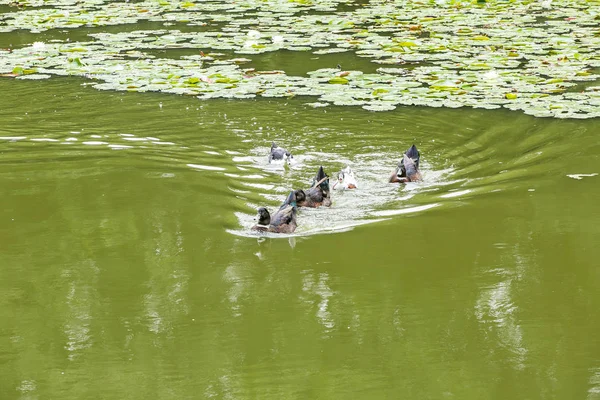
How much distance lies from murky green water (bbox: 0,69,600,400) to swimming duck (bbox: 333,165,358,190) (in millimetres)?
82

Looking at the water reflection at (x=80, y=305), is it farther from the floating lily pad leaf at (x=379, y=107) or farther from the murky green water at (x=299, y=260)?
the floating lily pad leaf at (x=379, y=107)

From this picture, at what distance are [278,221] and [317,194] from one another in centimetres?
75

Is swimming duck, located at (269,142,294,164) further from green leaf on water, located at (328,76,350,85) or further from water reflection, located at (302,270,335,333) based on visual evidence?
green leaf on water, located at (328,76,350,85)

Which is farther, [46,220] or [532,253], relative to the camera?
[46,220]

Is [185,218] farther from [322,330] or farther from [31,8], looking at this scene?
[31,8]

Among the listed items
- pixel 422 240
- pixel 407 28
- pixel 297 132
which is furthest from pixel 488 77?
pixel 422 240

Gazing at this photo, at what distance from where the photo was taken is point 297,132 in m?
8.98

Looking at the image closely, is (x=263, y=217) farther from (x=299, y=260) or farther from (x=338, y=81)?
(x=338, y=81)

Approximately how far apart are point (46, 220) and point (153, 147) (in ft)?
6.44

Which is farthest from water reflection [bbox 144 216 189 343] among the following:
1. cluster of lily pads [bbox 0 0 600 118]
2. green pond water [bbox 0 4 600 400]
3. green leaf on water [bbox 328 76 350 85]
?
green leaf on water [bbox 328 76 350 85]

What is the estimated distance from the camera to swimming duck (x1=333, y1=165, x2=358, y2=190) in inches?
290

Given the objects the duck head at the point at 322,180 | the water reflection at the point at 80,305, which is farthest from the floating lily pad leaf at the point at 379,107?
the water reflection at the point at 80,305

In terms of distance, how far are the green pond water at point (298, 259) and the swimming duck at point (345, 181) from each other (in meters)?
0.08

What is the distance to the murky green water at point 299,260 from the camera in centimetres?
455
